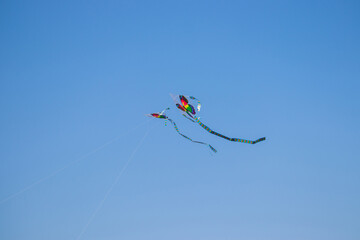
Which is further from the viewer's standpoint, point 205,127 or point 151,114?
point 151,114

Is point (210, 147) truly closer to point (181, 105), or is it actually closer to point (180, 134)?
point (180, 134)

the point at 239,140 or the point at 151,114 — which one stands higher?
the point at 151,114

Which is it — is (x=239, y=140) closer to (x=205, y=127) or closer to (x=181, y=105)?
(x=205, y=127)

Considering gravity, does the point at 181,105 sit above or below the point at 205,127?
above

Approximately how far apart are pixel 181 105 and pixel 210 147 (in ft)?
5.98

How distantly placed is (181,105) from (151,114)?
4.18ft

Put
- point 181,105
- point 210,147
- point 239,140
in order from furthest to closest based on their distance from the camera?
1. point 181,105
2. point 210,147
3. point 239,140

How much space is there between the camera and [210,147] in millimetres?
9539

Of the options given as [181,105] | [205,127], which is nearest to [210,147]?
[205,127]

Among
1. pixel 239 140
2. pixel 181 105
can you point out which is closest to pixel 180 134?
pixel 181 105

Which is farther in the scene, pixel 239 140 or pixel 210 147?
pixel 210 147

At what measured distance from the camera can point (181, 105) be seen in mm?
10398

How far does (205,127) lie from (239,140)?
3.71ft

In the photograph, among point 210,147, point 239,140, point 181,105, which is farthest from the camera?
point 181,105
